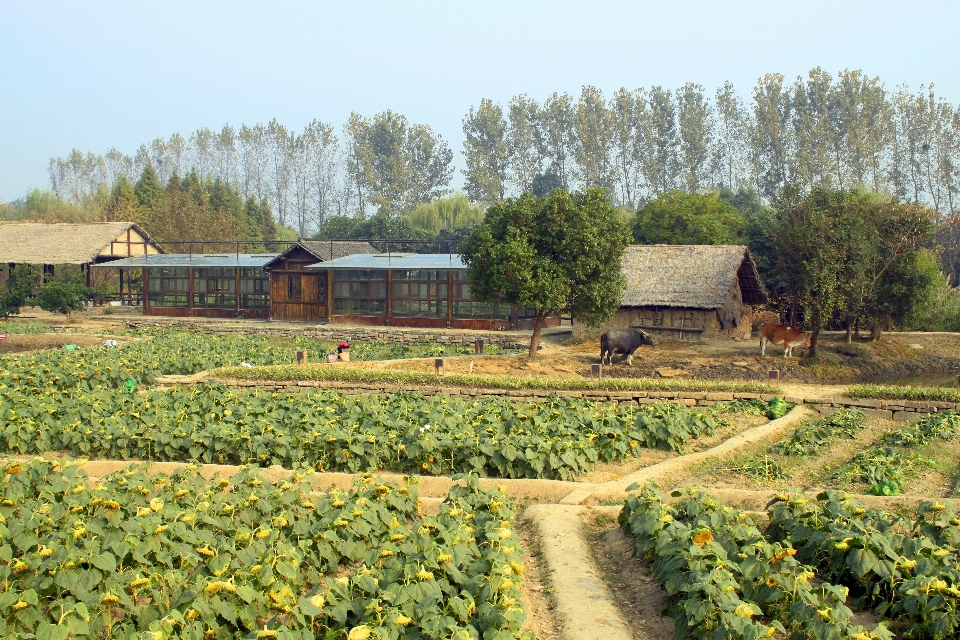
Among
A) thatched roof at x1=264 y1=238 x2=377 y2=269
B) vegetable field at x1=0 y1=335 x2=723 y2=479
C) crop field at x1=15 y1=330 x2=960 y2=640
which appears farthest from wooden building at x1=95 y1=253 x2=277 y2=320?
crop field at x1=15 y1=330 x2=960 y2=640

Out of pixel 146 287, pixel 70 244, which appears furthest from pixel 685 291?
pixel 70 244

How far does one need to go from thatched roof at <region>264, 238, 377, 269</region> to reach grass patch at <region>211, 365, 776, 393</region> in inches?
673

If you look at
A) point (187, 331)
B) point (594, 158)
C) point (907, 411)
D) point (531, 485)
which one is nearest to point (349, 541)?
point (531, 485)

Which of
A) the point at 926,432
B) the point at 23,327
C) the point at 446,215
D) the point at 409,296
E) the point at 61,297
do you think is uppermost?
the point at 446,215

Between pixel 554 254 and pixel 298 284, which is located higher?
pixel 554 254

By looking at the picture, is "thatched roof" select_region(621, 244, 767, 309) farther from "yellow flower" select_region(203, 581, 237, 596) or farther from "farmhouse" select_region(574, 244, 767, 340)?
"yellow flower" select_region(203, 581, 237, 596)

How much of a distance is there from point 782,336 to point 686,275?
14.6ft

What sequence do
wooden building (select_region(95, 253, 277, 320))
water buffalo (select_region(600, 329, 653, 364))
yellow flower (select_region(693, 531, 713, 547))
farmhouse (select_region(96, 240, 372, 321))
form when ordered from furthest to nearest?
wooden building (select_region(95, 253, 277, 320)) < farmhouse (select_region(96, 240, 372, 321)) < water buffalo (select_region(600, 329, 653, 364)) < yellow flower (select_region(693, 531, 713, 547))

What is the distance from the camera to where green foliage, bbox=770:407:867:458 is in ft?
39.6

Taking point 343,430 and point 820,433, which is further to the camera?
point 820,433

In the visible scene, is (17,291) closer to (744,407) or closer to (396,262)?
(396,262)

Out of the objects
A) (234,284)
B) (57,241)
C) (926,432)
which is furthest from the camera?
(57,241)

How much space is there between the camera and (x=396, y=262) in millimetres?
33812

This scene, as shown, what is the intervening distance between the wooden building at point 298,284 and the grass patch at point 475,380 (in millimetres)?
16697
